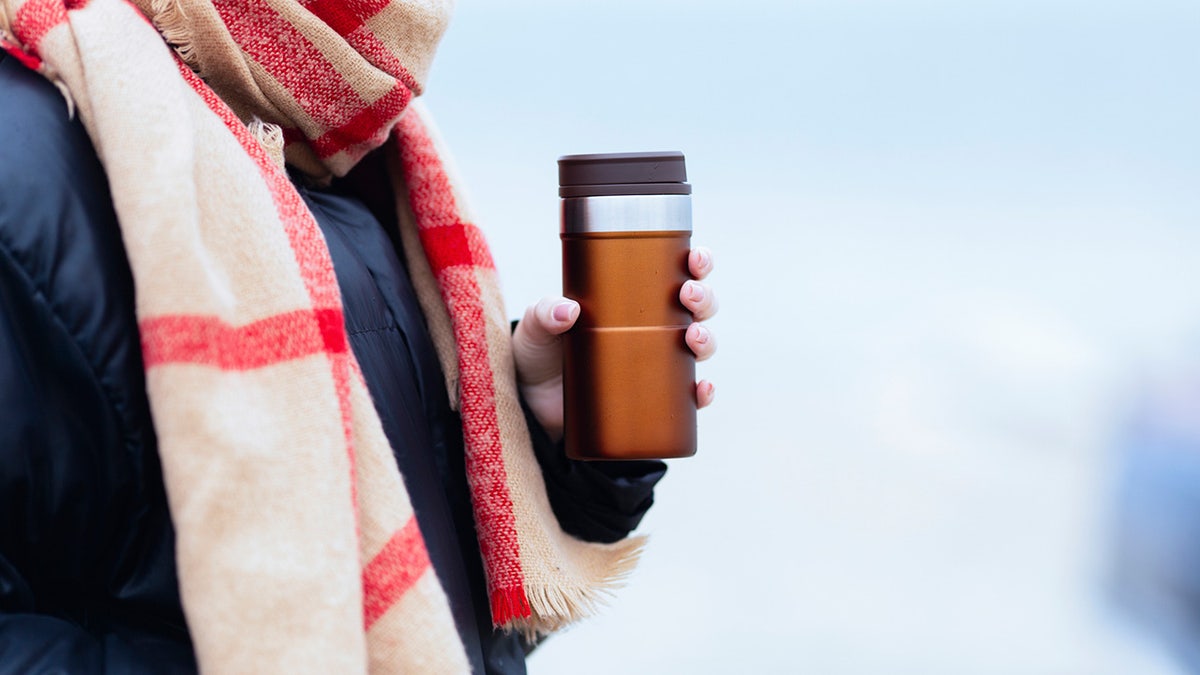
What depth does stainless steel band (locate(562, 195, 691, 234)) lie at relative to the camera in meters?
0.67

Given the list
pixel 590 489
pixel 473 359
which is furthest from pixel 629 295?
pixel 590 489

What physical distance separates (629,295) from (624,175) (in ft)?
0.23

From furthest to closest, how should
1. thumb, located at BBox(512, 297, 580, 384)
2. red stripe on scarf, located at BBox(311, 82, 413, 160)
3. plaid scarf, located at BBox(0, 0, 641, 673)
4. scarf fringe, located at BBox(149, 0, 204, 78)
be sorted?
thumb, located at BBox(512, 297, 580, 384)
red stripe on scarf, located at BBox(311, 82, 413, 160)
scarf fringe, located at BBox(149, 0, 204, 78)
plaid scarf, located at BBox(0, 0, 641, 673)

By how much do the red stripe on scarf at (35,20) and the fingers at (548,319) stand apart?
1.00 feet

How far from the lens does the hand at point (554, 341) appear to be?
69cm

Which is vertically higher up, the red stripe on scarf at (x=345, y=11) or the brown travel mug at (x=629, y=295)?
the red stripe on scarf at (x=345, y=11)

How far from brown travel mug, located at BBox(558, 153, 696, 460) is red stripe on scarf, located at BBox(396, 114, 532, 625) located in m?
0.10

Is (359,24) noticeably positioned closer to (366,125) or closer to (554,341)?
(366,125)

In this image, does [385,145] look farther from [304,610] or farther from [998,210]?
[998,210]

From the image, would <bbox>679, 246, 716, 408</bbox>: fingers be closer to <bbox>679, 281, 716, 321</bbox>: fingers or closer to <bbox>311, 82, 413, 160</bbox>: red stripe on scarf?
<bbox>679, 281, 716, 321</bbox>: fingers

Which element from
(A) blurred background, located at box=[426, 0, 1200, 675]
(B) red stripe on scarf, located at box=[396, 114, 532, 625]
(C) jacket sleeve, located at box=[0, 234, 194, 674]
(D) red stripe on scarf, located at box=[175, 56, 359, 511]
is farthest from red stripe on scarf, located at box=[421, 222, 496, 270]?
(A) blurred background, located at box=[426, 0, 1200, 675]

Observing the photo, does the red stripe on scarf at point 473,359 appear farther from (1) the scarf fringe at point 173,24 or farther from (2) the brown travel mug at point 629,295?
(1) the scarf fringe at point 173,24

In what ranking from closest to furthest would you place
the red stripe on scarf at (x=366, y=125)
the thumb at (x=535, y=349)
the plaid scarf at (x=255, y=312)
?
the plaid scarf at (x=255, y=312) < the red stripe on scarf at (x=366, y=125) < the thumb at (x=535, y=349)

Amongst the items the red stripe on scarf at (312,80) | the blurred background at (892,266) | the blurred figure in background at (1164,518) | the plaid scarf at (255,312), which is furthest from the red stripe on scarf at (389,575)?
the blurred figure in background at (1164,518)
